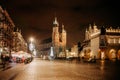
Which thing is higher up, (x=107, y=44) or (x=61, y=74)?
(x=107, y=44)

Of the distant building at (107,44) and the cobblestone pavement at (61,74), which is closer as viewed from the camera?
the cobblestone pavement at (61,74)

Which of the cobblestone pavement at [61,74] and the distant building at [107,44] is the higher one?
the distant building at [107,44]

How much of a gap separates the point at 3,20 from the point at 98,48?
5894cm

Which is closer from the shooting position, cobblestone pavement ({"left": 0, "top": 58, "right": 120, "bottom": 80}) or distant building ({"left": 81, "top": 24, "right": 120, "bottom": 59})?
cobblestone pavement ({"left": 0, "top": 58, "right": 120, "bottom": 80})

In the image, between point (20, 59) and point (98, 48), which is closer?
point (20, 59)

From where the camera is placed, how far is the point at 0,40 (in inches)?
2995

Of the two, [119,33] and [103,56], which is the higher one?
[119,33]

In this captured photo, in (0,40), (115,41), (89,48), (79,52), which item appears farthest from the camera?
(79,52)

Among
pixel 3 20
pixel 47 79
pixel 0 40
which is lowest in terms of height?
pixel 47 79

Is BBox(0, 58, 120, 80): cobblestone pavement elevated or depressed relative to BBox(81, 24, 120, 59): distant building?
depressed

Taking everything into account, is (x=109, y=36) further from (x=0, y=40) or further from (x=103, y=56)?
(x=0, y=40)

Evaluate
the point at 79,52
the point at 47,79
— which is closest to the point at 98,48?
the point at 79,52

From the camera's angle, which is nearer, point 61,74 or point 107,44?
point 61,74

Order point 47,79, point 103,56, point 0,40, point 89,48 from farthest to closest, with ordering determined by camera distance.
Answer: point 89,48 → point 103,56 → point 0,40 → point 47,79
